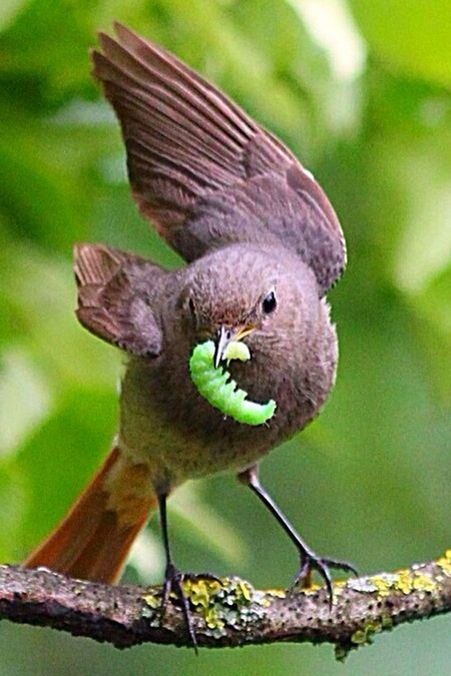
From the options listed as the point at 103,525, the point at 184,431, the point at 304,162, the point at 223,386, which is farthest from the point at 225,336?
the point at 304,162

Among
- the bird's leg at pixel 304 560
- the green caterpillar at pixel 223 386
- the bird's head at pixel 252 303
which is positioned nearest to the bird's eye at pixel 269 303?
the bird's head at pixel 252 303

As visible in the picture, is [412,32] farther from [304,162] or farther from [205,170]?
[304,162]

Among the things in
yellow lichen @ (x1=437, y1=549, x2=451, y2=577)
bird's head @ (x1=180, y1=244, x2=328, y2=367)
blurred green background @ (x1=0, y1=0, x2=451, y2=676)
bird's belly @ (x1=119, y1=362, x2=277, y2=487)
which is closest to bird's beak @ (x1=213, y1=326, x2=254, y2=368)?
bird's head @ (x1=180, y1=244, x2=328, y2=367)

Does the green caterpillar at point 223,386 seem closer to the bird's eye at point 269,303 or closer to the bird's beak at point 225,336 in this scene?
the bird's beak at point 225,336

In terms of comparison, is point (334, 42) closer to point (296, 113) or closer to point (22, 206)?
point (296, 113)

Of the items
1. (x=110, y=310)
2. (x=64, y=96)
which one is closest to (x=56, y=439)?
(x=110, y=310)

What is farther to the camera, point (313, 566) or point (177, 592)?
point (313, 566)
